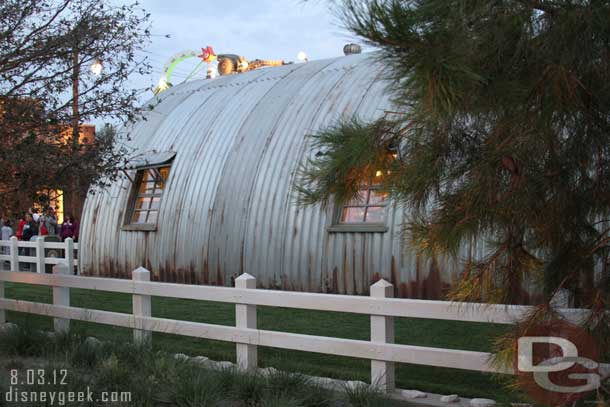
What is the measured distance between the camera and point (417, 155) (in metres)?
4.55

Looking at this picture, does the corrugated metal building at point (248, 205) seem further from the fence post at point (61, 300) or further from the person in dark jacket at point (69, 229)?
the fence post at point (61, 300)

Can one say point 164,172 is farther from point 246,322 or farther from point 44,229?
point 246,322

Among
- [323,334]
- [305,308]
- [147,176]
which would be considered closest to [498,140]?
[305,308]

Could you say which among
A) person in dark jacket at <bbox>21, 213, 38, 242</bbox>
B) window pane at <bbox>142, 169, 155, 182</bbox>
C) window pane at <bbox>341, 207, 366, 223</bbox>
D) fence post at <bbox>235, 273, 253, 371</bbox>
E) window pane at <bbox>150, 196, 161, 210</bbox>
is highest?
window pane at <bbox>142, 169, 155, 182</bbox>

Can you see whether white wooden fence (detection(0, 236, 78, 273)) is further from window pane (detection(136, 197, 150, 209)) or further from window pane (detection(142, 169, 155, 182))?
window pane (detection(142, 169, 155, 182))

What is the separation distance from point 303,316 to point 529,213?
788cm

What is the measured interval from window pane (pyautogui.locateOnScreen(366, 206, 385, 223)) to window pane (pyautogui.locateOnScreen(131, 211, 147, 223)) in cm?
663

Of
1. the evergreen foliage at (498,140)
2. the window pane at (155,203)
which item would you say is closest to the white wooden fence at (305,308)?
the evergreen foliage at (498,140)

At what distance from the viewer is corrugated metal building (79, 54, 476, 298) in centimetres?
1434

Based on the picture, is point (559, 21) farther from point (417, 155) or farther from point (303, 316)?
point (303, 316)

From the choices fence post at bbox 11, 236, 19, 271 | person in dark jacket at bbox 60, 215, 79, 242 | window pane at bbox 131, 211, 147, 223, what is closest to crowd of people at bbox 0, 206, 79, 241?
person in dark jacket at bbox 60, 215, 79, 242

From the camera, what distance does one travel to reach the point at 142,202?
753 inches

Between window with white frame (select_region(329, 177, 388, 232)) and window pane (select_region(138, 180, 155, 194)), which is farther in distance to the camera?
window pane (select_region(138, 180, 155, 194))

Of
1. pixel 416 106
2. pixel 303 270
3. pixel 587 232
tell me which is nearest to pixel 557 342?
pixel 587 232
